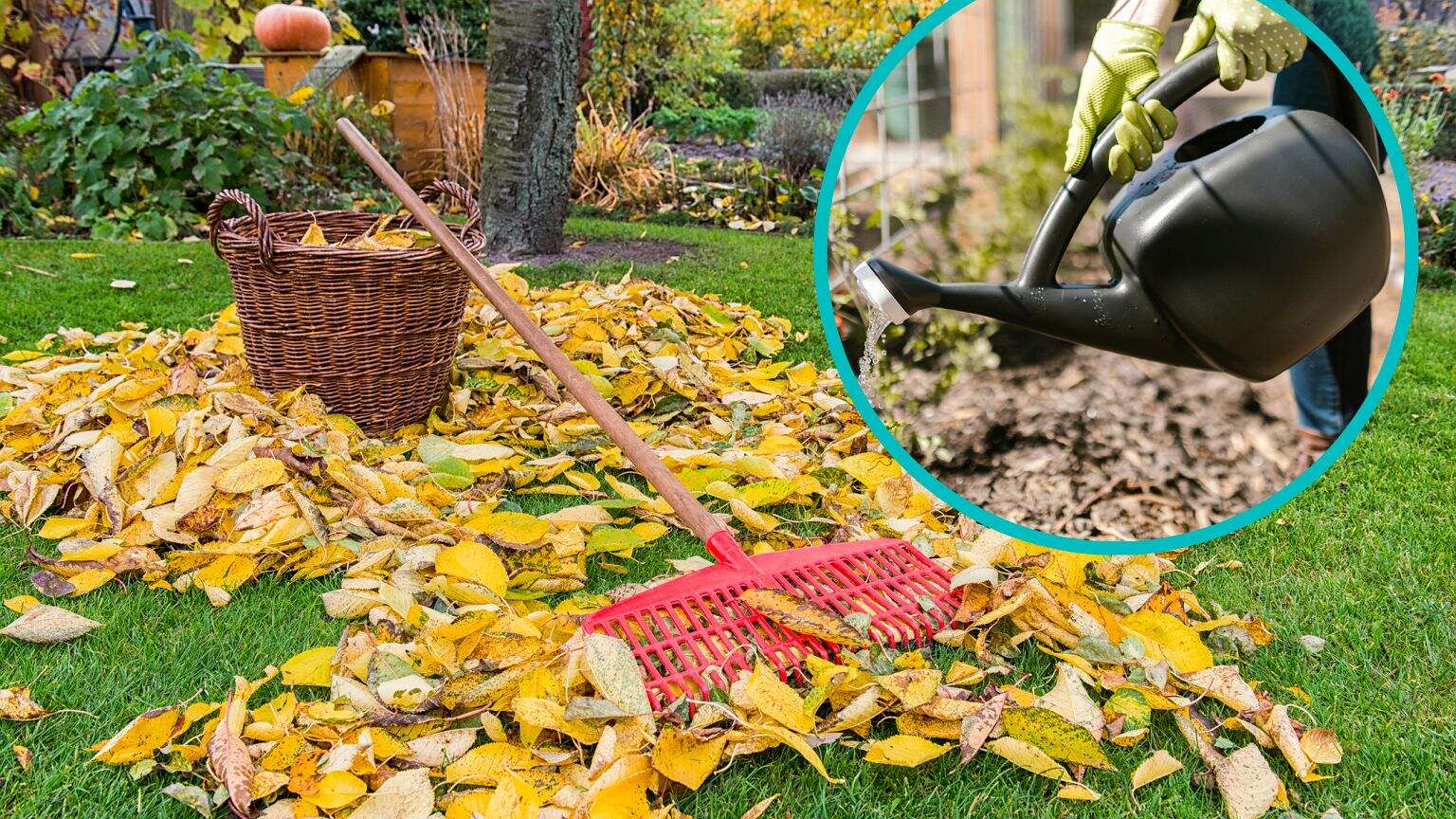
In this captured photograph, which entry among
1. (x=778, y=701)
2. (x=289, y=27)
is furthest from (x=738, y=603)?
(x=289, y=27)

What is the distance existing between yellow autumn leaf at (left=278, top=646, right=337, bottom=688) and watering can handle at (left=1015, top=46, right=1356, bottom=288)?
1.36 m

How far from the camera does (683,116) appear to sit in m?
11.0

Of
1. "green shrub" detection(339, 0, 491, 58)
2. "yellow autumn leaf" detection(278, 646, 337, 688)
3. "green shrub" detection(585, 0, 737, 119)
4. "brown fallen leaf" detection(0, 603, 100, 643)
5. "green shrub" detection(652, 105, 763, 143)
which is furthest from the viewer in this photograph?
"green shrub" detection(339, 0, 491, 58)

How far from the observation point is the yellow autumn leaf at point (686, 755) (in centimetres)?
138

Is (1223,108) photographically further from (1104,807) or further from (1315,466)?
(1104,807)

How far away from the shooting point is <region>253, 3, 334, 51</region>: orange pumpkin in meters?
7.86

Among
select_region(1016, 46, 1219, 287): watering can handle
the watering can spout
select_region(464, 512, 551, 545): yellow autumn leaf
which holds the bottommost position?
select_region(464, 512, 551, 545): yellow autumn leaf

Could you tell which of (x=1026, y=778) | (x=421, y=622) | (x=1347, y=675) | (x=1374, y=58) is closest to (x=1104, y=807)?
(x=1026, y=778)

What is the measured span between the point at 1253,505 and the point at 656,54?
11.2 m

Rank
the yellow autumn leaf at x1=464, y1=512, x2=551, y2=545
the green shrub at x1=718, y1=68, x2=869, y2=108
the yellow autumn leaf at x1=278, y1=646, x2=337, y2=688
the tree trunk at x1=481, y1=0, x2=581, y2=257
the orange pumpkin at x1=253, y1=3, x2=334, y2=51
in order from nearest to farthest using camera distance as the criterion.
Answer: the yellow autumn leaf at x1=278, y1=646, x2=337, y2=688
the yellow autumn leaf at x1=464, y1=512, x2=551, y2=545
the tree trunk at x1=481, y1=0, x2=581, y2=257
the orange pumpkin at x1=253, y1=3, x2=334, y2=51
the green shrub at x1=718, y1=68, x2=869, y2=108

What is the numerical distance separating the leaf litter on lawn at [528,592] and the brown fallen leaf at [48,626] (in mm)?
14

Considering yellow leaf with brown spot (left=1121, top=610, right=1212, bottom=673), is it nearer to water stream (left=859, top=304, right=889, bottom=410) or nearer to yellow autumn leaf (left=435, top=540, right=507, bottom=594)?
water stream (left=859, top=304, right=889, bottom=410)

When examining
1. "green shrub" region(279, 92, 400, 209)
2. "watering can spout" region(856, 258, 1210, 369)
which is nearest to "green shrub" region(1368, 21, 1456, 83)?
"green shrub" region(279, 92, 400, 209)

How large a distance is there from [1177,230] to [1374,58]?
6946 mm
